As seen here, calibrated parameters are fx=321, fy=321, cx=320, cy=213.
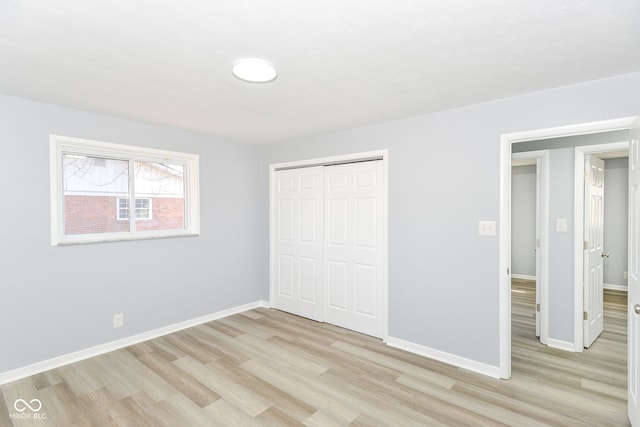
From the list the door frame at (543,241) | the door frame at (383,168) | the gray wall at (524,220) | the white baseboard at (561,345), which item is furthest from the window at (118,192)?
the gray wall at (524,220)

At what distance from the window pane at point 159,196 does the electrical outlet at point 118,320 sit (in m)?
0.91

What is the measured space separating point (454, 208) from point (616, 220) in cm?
477

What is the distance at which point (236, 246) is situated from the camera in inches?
175

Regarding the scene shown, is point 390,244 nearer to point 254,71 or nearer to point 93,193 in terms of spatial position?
point 254,71

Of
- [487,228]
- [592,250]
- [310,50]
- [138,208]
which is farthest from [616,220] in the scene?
[138,208]

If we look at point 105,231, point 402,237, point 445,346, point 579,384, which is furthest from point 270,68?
point 579,384

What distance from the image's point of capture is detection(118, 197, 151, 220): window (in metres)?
3.42

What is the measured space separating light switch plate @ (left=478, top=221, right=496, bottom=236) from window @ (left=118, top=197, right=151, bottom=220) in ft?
11.3

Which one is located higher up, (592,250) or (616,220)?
(616,220)

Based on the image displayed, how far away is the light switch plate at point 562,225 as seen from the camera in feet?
10.7

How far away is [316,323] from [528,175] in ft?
17.4

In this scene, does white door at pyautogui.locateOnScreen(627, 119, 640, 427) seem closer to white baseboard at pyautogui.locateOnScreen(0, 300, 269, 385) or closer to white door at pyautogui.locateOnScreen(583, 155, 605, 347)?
white door at pyautogui.locateOnScreen(583, 155, 605, 347)

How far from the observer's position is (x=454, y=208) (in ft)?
9.75

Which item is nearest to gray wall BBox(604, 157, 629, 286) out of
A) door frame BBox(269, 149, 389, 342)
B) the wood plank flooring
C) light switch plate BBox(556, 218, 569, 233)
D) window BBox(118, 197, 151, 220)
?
the wood plank flooring
